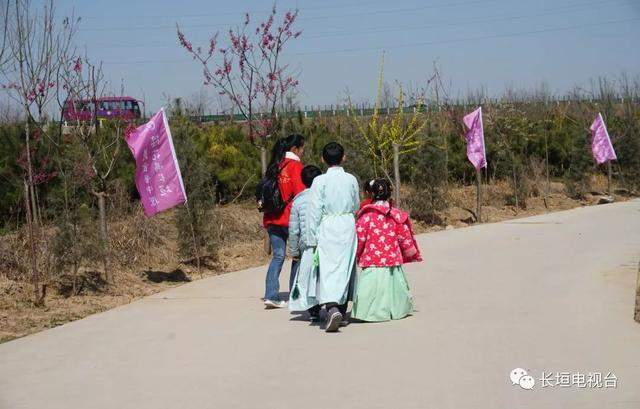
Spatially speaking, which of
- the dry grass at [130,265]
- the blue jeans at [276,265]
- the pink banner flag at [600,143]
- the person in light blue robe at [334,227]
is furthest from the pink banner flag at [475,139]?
the person in light blue robe at [334,227]

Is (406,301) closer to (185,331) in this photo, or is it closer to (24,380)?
(185,331)

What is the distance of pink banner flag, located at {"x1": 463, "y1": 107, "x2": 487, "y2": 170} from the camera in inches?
763

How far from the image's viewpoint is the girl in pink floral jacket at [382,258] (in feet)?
29.0

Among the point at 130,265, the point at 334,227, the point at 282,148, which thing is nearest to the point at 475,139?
the point at 130,265

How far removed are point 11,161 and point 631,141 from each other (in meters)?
18.3

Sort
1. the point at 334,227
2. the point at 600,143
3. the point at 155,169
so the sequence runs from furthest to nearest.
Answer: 1. the point at 600,143
2. the point at 155,169
3. the point at 334,227

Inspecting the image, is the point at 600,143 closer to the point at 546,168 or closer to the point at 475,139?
the point at 546,168

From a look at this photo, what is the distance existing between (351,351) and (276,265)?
2383 mm

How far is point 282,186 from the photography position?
9750 millimetres

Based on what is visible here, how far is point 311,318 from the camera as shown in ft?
29.9

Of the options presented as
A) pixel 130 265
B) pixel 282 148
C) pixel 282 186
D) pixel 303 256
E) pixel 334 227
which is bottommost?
pixel 130 265

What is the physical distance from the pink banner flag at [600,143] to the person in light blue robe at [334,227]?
16762mm

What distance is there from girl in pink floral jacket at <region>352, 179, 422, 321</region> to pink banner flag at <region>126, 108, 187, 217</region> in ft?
9.78

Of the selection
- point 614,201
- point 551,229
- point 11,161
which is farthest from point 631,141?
point 11,161
